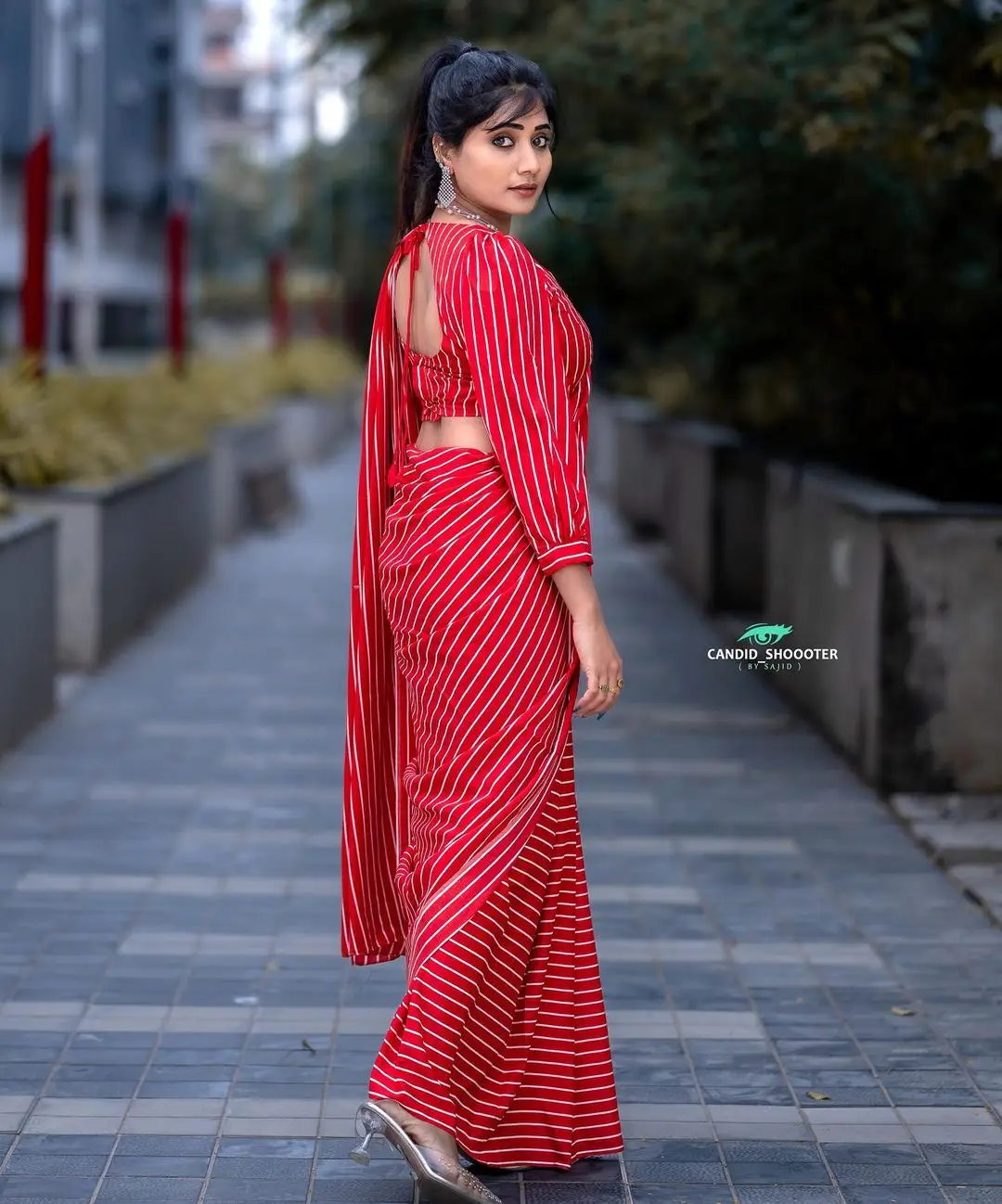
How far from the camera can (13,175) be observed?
58375 millimetres

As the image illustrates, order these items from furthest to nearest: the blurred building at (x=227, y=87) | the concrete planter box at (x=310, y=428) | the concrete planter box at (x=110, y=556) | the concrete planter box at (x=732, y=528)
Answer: the blurred building at (x=227, y=87) < the concrete planter box at (x=310, y=428) < the concrete planter box at (x=732, y=528) < the concrete planter box at (x=110, y=556)

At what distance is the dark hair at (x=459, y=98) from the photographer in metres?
3.91

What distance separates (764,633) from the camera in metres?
11.4

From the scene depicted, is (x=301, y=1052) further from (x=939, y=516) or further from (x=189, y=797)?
(x=939, y=516)

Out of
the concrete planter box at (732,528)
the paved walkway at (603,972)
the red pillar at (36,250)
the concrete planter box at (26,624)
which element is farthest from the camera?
the concrete planter box at (732,528)

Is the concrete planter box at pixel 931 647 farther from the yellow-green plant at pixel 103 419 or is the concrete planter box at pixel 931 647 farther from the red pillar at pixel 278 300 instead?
the red pillar at pixel 278 300

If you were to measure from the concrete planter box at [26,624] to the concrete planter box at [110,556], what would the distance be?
0.74 metres

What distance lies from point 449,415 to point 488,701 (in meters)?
0.52

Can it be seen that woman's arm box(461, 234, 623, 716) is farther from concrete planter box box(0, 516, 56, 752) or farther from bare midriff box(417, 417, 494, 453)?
concrete planter box box(0, 516, 56, 752)

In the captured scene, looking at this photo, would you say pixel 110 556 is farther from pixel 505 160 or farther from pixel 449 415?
pixel 505 160

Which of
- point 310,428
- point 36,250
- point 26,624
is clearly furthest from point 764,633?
point 310,428

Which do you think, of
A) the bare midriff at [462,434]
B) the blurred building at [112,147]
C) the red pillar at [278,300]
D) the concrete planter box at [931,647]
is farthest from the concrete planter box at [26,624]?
the blurred building at [112,147]

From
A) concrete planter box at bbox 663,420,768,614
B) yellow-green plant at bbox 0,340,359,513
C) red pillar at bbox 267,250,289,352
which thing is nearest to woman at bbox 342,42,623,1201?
yellow-green plant at bbox 0,340,359,513

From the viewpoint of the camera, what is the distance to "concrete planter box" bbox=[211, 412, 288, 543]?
1806cm
